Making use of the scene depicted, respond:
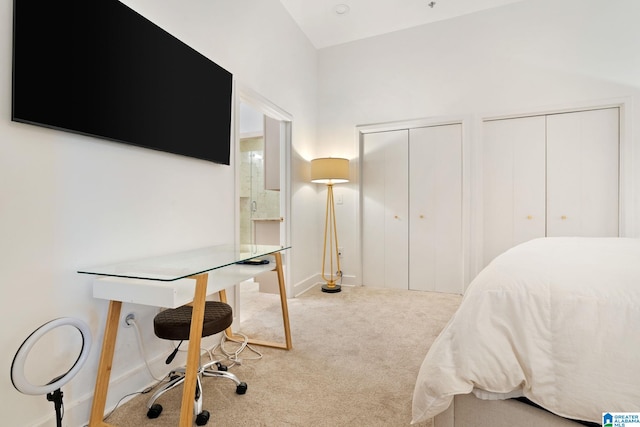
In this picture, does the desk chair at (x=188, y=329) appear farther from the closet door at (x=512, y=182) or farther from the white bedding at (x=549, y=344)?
the closet door at (x=512, y=182)

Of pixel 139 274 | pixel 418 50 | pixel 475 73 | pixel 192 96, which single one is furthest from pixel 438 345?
pixel 418 50

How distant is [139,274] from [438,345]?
1188mm

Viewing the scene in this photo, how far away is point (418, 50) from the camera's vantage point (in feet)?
12.1

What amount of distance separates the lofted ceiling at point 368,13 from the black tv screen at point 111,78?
71.4 inches

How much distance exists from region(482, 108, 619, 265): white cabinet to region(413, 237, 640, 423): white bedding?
2.47 metres

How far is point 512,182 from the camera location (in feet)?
11.1

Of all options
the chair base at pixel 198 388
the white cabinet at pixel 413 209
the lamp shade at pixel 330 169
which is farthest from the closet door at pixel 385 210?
the chair base at pixel 198 388

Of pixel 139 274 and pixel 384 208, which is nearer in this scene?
pixel 139 274

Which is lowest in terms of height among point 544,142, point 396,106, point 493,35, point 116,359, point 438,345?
point 116,359

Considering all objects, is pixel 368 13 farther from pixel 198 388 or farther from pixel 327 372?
pixel 198 388

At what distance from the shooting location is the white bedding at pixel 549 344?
0.90 m

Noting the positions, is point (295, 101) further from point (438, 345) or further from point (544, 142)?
point (438, 345)

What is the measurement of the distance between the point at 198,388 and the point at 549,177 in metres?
3.69

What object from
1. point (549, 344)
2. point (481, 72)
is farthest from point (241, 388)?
point (481, 72)
